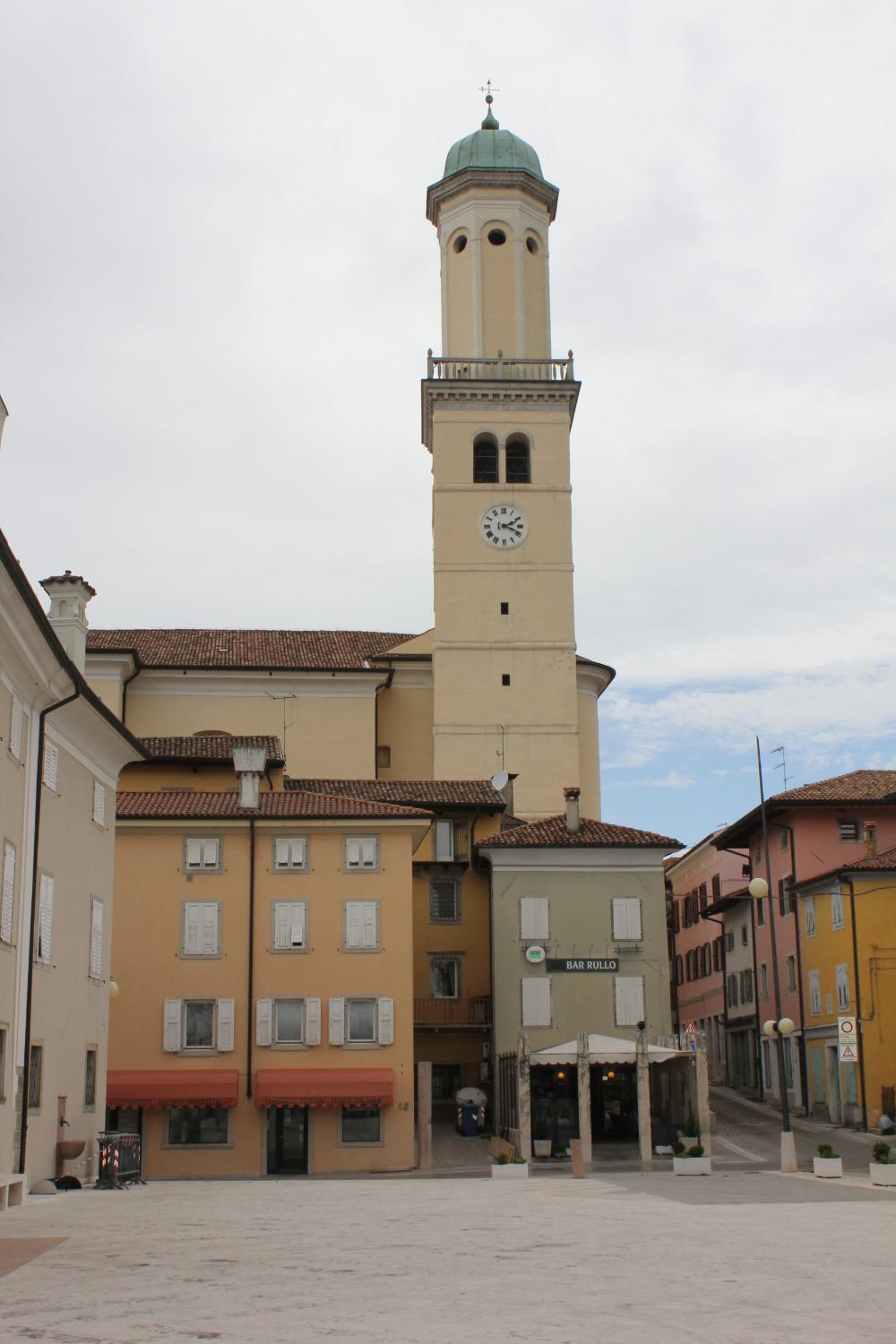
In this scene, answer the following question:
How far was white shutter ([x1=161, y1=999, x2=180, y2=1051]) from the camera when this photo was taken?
127 feet

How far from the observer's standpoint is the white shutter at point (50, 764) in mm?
27266

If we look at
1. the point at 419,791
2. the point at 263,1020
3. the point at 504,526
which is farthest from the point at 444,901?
the point at 504,526

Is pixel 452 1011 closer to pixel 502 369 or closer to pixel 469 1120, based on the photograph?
pixel 469 1120

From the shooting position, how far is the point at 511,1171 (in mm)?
30859

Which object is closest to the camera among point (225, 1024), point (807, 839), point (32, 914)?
point (32, 914)

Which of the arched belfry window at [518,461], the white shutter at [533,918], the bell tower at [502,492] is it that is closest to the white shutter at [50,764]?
the white shutter at [533,918]

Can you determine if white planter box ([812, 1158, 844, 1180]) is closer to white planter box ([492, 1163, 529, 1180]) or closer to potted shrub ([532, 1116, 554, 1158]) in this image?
white planter box ([492, 1163, 529, 1180])

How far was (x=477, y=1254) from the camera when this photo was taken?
14.2m

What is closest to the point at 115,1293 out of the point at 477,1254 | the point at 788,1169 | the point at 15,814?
the point at 477,1254

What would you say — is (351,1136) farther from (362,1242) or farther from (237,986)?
(362,1242)

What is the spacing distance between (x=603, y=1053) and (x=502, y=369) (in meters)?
30.5

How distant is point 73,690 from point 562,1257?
50.9 feet

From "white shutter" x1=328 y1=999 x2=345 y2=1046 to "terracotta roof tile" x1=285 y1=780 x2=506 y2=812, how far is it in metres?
9.20

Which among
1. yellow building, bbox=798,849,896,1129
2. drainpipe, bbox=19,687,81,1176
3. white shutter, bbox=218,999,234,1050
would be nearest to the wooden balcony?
white shutter, bbox=218,999,234,1050
